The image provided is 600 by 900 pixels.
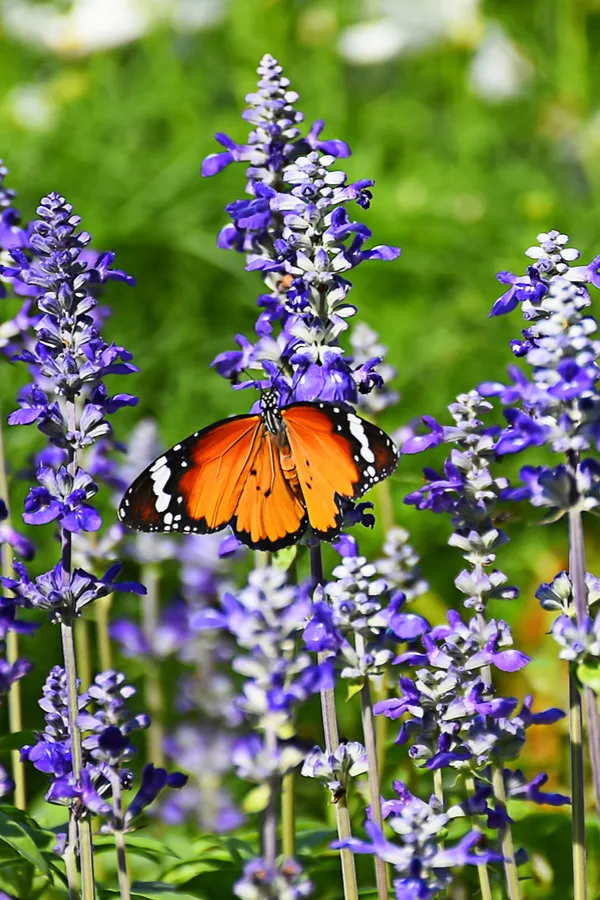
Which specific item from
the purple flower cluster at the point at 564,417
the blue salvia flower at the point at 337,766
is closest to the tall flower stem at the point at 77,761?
the blue salvia flower at the point at 337,766

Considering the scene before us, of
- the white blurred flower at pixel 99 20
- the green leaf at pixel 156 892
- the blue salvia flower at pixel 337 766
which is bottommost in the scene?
the green leaf at pixel 156 892

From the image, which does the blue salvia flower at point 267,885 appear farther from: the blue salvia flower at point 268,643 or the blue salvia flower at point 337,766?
the blue salvia flower at point 337,766

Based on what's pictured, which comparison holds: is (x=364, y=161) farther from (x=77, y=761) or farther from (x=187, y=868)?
(x=77, y=761)

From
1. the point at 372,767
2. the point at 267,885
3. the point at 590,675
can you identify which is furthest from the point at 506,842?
the point at 267,885

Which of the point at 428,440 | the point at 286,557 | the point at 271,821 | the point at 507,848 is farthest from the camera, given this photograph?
the point at 286,557

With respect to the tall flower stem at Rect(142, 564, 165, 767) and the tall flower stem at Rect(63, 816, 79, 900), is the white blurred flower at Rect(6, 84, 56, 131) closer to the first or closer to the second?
the tall flower stem at Rect(142, 564, 165, 767)

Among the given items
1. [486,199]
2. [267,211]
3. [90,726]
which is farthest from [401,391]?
[90,726]

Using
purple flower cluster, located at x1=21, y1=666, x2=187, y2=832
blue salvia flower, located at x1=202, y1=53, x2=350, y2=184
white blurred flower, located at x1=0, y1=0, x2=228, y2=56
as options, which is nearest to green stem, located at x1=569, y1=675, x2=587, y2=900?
purple flower cluster, located at x1=21, y1=666, x2=187, y2=832
